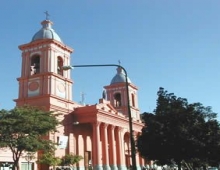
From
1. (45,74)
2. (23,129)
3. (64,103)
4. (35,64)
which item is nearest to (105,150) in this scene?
(64,103)

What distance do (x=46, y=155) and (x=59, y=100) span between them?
11.5 m

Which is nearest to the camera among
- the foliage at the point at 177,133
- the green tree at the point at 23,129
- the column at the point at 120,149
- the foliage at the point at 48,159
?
the foliage at the point at 177,133

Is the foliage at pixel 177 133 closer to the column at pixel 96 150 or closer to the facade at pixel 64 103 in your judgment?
the facade at pixel 64 103

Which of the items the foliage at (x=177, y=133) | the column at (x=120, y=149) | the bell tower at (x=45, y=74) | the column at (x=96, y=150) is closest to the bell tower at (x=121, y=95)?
the column at (x=120, y=149)

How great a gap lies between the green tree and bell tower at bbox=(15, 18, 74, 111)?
35.8 feet

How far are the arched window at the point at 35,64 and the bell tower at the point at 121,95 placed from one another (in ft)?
86.3

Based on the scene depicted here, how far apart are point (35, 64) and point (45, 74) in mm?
4175

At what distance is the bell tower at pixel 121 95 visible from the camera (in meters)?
70.6

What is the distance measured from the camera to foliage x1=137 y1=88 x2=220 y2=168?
25.7 meters

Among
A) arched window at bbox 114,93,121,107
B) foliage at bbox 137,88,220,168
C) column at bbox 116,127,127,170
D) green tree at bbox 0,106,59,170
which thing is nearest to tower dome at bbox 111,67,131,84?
arched window at bbox 114,93,121,107

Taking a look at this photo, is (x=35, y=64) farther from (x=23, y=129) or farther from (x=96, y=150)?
(x=23, y=129)

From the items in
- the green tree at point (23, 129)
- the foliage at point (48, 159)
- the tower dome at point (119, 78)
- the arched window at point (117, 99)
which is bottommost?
the foliage at point (48, 159)

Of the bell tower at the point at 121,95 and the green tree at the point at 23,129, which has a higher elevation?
the bell tower at the point at 121,95

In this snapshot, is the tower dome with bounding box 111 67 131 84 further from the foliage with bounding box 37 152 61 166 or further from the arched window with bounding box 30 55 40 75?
the foliage with bounding box 37 152 61 166
